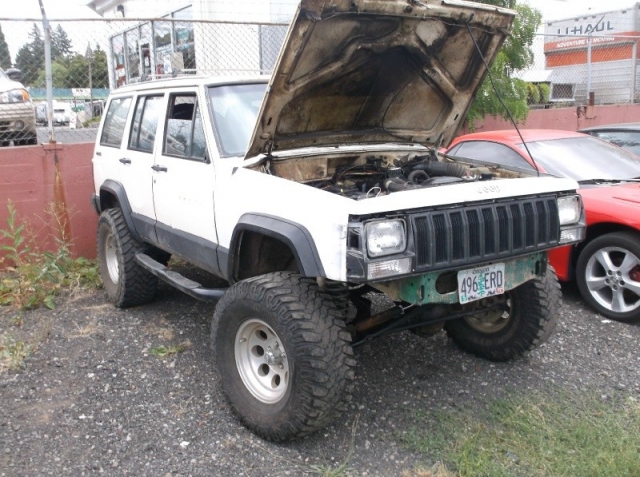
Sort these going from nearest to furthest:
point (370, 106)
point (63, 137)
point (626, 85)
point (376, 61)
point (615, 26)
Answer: point (376, 61)
point (370, 106)
point (63, 137)
point (626, 85)
point (615, 26)

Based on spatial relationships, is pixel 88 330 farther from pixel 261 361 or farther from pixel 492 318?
pixel 492 318

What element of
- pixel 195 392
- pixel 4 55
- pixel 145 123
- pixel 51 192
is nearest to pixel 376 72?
pixel 145 123

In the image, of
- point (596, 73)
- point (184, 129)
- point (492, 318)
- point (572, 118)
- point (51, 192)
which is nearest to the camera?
point (492, 318)

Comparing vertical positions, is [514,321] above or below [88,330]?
above

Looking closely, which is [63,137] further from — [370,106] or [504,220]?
[504,220]

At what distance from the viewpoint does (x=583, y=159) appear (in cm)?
612

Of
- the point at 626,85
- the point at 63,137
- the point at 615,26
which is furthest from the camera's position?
the point at 615,26

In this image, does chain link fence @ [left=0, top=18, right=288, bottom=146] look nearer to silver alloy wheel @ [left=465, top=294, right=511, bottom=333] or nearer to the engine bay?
the engine bay

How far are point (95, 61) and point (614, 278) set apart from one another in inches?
252

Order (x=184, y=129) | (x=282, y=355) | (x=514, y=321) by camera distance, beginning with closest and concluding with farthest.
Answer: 1. (x=282, y=355)
2. (x=514, y=321)
3. (x=184, y=129)

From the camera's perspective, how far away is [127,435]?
3.68 meters

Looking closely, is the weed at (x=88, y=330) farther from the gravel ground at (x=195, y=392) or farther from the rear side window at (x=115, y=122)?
the rear side window at (x=115, y=122)

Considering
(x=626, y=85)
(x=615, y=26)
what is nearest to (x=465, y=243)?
(x=626, y=85)

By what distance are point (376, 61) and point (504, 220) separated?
58.0 inches
